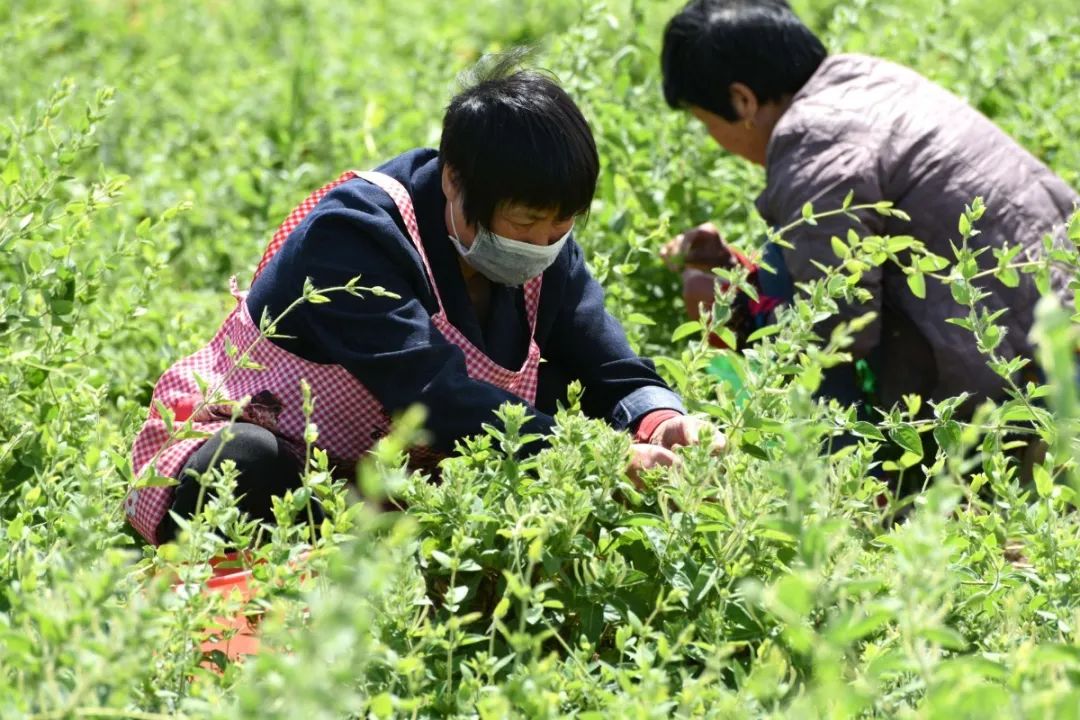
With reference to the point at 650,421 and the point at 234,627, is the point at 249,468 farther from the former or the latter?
the point at 650,421

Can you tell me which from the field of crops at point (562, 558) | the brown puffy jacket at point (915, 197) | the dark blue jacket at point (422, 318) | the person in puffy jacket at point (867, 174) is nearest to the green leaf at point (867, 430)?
the field of crops at point (562, 558)

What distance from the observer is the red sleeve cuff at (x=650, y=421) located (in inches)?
112

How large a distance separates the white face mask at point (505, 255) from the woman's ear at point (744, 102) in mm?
1043

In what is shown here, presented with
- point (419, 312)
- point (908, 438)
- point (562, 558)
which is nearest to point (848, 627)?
point (562, 558)

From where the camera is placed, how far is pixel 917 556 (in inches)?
62.2

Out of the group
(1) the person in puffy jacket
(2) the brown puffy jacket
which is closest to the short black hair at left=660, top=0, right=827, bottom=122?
(1) the person in puffy jacket

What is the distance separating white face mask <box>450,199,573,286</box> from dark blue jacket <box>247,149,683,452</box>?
6 centimetres

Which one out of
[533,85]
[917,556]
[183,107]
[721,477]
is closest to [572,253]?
[533,85]

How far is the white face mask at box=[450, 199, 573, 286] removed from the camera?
2.74 m

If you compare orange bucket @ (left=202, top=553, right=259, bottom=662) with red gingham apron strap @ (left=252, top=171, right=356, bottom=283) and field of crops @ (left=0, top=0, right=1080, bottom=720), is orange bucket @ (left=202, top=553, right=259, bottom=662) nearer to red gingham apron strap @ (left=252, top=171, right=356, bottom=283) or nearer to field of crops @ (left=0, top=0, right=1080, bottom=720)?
field of crops @ (left=0, top=0, right=1080, bottom=720)

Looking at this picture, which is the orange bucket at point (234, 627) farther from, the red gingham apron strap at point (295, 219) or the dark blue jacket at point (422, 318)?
the red gingham apron strap at point (295, 219)

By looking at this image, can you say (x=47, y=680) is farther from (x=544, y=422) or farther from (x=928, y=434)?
(x=928, y=434)

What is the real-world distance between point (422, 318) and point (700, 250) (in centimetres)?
123

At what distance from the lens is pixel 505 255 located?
276 centimetres
